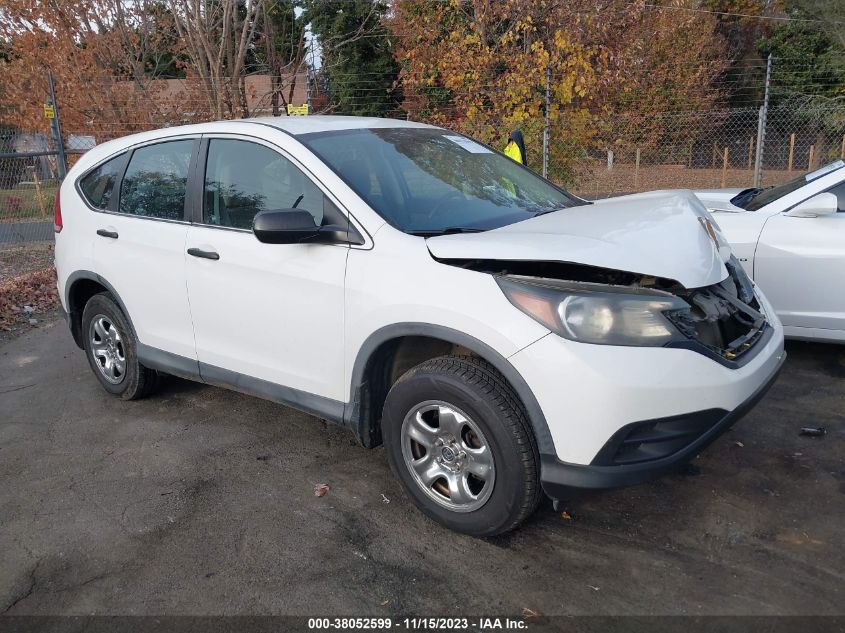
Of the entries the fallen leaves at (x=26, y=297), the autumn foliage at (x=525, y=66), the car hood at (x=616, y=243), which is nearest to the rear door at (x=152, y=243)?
the car hood at (x=616, y=243)

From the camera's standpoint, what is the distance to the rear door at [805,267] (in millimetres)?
4879

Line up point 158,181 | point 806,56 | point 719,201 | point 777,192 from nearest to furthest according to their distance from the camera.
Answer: point 158,181 → point 777,192 → point 719,201 → point 806,56

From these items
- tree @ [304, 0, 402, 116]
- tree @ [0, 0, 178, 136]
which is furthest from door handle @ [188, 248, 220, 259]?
tree @ [304, 0, 402, 116]

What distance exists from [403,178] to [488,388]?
4.44ft

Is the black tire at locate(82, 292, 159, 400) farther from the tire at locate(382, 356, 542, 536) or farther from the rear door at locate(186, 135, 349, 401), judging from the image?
the tire at locate(382, 356, 542, 536)

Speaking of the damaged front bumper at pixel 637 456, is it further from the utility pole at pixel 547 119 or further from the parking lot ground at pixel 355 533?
the utility pole at pixel 547 119

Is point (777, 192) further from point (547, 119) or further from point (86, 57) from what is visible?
point (86, 57)

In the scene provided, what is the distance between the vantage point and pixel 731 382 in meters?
2.83

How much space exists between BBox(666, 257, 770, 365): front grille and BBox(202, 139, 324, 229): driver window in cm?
172

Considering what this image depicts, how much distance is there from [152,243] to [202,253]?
1.69 ft

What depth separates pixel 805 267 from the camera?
496 centimetres

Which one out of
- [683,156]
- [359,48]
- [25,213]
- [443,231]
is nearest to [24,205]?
[25,213]

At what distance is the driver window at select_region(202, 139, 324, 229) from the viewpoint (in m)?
3.62

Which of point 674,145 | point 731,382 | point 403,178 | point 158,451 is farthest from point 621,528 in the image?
point 674,145
